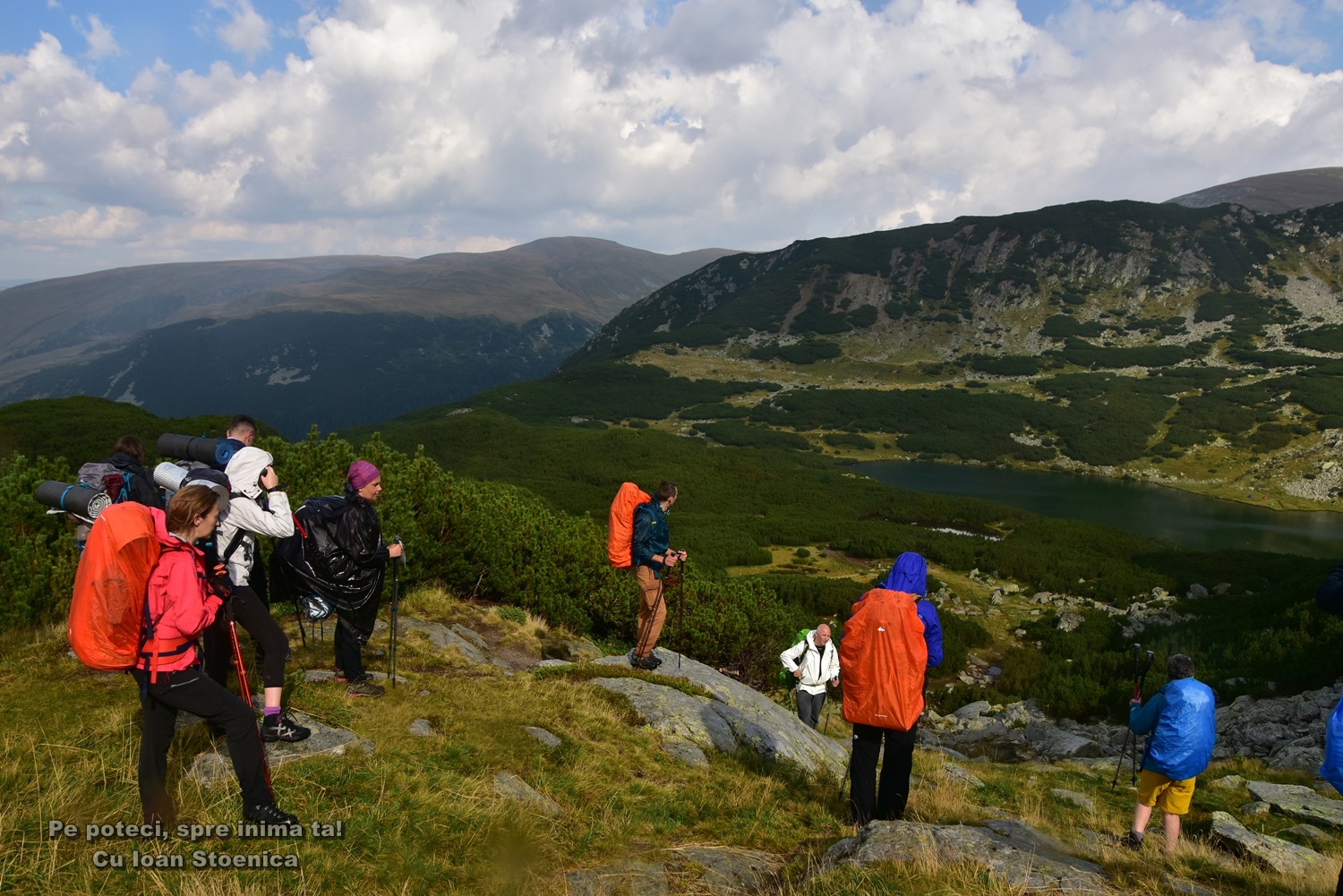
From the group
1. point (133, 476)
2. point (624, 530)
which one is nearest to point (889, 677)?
point (624, 530)

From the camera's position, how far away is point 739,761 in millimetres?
7902

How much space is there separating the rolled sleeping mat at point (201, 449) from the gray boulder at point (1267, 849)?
9.83 metres

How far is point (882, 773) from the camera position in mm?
6281

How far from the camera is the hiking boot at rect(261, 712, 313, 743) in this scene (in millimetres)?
5758

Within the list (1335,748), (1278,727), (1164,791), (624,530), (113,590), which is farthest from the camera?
(1278,727)

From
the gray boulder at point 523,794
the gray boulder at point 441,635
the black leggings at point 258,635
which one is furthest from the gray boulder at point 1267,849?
the gray boulder at point 441,635

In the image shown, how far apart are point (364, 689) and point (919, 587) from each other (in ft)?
18.8

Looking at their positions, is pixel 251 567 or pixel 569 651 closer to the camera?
pixel 251 567

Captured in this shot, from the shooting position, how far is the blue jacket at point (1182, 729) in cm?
630

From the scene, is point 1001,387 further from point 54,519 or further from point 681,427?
point 54,519

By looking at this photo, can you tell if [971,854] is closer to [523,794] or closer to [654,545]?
[523,794]

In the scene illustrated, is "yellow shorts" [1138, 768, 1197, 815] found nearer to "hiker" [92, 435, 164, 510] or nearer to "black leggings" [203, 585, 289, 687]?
"black leggings" [203, 585, 289, 687]

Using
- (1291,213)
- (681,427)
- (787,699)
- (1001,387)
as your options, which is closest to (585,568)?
(787,699)

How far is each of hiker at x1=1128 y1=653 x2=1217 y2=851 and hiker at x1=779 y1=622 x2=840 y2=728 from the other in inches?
202
